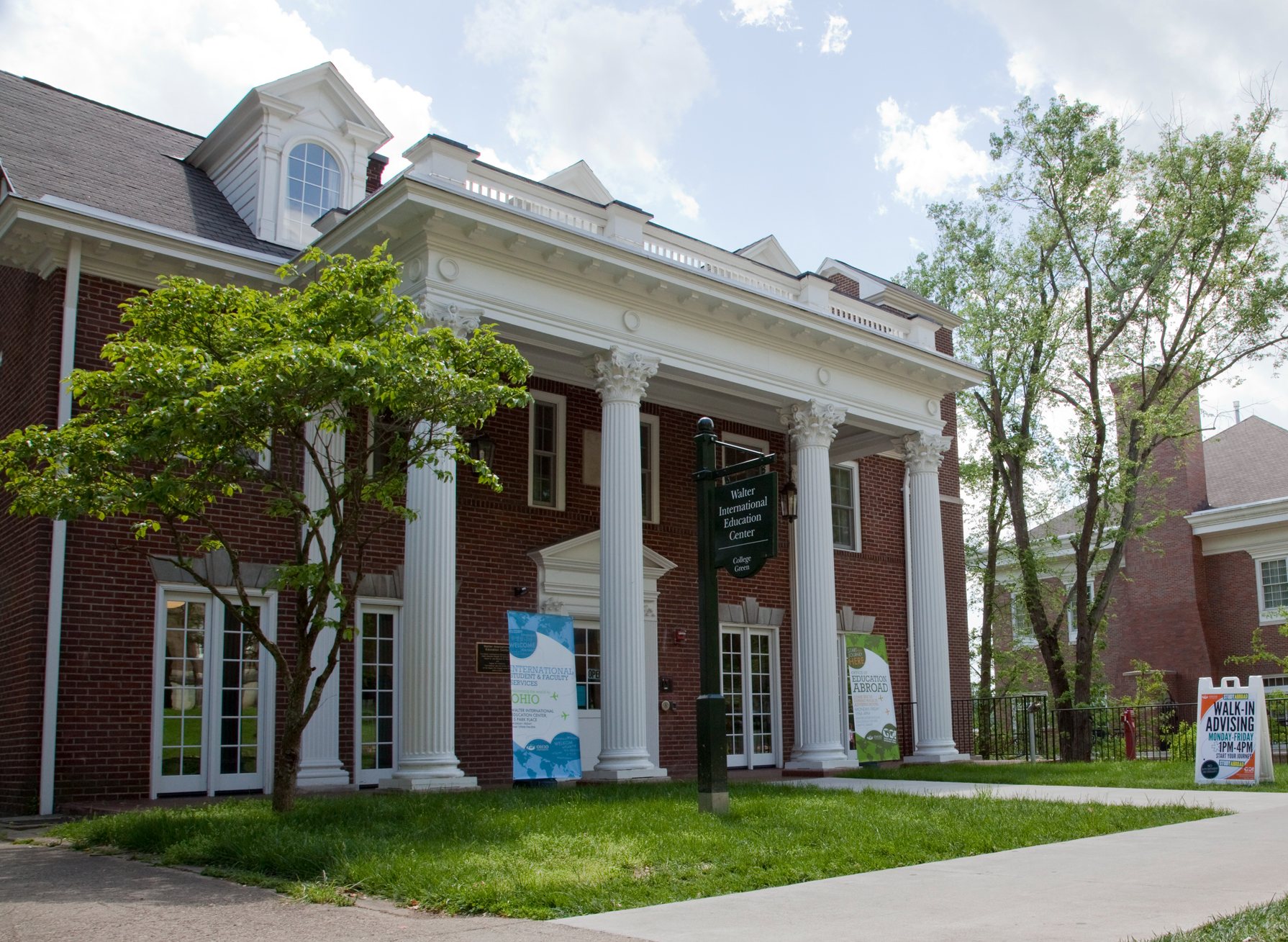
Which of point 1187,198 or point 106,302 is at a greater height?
point 1187,198

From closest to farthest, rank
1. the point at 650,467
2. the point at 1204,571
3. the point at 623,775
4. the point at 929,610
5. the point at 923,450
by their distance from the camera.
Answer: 1. the point at 623,775
2. the point at 650,467
3. the point at 929,610
4. the point at 923,450
5. the point at 1204,571

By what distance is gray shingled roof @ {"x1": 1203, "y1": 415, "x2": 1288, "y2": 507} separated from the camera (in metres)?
35.3

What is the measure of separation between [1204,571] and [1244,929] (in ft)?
109

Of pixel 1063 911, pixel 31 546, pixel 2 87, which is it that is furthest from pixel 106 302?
pixel 1063 911

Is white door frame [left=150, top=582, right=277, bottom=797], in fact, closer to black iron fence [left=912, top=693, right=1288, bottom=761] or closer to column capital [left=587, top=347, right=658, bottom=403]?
column capital [left=587, top=347, right=658, bottom=403]

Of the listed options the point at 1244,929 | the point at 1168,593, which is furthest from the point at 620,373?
the point at 1168,593

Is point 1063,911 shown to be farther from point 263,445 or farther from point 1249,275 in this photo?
point 1249,275

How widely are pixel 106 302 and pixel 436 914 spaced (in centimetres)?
1043

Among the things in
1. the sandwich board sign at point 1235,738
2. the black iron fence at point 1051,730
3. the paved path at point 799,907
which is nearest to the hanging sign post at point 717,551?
the paved path at point 799,907

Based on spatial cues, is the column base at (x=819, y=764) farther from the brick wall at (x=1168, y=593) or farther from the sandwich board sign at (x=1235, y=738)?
the brick wall at (x=1168, y=593)

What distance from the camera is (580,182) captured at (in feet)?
61.8

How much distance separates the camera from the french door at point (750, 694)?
66.0ft

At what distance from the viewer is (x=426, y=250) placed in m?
13.9

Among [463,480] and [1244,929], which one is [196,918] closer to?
[1244,929]
